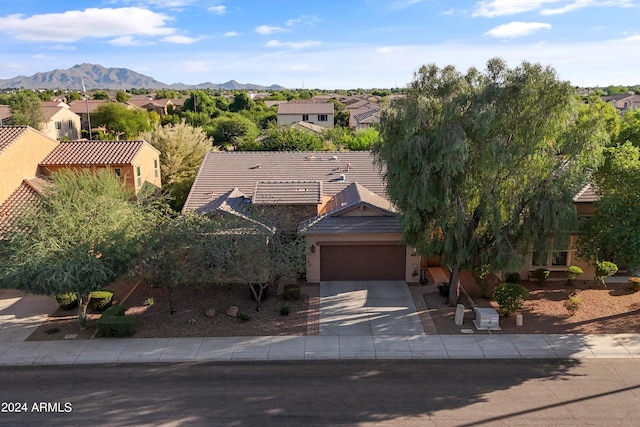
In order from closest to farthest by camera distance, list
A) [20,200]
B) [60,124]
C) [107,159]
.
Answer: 1. [20,200]
2. [107,159]
3. [60,124]

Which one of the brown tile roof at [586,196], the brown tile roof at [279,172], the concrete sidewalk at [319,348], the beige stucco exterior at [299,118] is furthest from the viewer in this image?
the beige stucco exterior at [299,118]

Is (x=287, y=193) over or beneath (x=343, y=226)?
over

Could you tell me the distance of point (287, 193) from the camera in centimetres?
2388

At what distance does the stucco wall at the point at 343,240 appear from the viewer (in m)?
22.2

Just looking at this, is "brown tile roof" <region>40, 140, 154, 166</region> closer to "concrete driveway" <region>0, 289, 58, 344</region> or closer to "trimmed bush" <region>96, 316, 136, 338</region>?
"concrete driveway" <region>0, 289, 58, 344</region>

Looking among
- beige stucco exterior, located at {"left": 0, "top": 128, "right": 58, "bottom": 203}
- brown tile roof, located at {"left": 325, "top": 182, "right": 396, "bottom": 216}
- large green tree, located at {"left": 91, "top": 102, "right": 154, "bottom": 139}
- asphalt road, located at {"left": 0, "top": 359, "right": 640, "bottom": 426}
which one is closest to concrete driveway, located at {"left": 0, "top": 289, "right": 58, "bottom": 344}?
asphalt road, located at {"left": 0, "top": 359, "right": 640, "bottom": 426}

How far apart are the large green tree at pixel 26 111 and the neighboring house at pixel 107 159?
3900 cm

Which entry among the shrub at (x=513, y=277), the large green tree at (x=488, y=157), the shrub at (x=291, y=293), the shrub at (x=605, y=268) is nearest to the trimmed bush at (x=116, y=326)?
the shrub at (x=291, y=293)

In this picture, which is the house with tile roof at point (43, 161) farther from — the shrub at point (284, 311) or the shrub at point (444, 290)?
the shrub at point (444, 290)

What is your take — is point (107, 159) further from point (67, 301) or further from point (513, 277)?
point (513, 277)

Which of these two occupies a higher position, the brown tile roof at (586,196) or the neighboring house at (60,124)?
the neighboring house at (60,124)

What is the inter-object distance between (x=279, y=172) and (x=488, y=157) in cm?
1482

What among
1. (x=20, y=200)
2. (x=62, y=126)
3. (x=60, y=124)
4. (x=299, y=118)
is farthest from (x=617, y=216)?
(x=62, y=126)

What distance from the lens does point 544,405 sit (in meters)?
13.4
